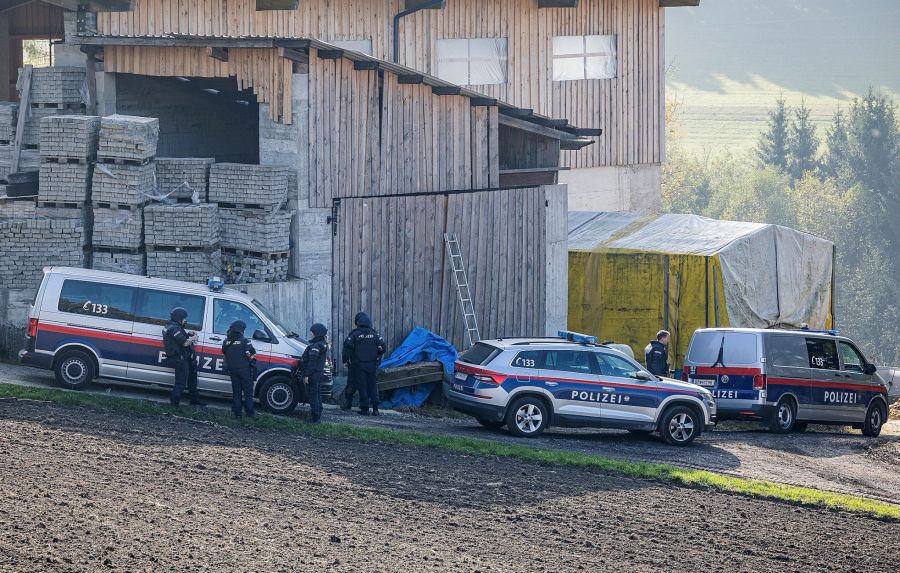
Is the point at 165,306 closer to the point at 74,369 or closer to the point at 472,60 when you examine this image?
the point at 74,369

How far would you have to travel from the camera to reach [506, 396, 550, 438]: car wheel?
1864 cm

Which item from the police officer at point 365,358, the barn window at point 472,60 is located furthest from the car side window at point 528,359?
the barn window at point 472,60

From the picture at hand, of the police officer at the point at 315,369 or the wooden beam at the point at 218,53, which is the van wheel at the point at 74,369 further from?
the wooden beam at the point at 218,53

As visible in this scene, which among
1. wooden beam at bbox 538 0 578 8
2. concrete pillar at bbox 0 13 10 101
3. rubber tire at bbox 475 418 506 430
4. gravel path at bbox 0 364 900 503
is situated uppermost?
wooden beam at bbox 538 0 578 8

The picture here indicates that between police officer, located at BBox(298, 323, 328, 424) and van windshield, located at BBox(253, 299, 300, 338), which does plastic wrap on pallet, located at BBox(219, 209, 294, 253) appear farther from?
police officer, located at BBox(298, 323, 328, 424)

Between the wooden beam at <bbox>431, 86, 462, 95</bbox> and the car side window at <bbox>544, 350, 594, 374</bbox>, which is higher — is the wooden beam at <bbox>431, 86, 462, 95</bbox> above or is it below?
above

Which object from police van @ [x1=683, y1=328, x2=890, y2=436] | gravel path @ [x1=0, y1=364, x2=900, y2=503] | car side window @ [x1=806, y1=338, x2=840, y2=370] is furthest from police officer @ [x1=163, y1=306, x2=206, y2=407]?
car side window @ [x1=806, y1=338, x2=840, y2=370]

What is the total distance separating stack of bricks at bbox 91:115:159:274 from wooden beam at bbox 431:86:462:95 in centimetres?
511

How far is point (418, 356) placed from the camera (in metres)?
21.8

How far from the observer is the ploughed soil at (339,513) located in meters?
11.6

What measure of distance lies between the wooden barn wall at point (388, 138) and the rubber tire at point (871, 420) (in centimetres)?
806

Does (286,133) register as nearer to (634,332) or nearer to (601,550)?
(634,332)

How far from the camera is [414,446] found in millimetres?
16891

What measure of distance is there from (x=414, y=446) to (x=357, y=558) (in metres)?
5.16
